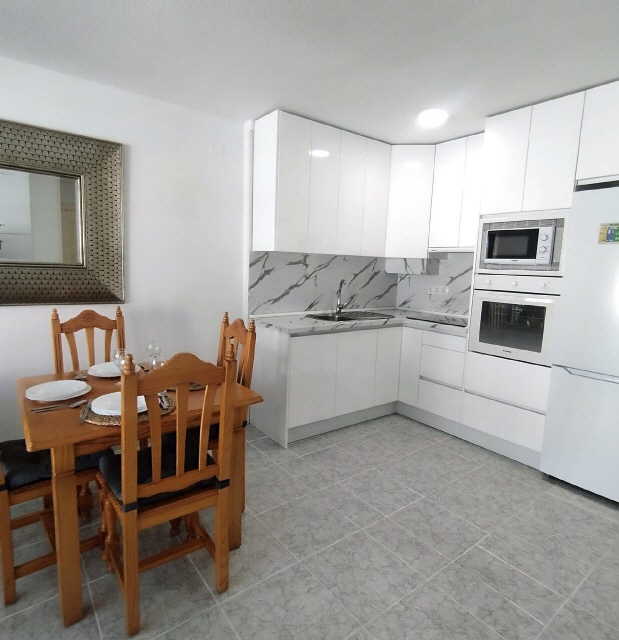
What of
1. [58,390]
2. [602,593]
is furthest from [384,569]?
[58,390]

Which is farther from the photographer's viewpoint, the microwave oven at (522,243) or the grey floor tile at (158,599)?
the microwave oven at (522,243)

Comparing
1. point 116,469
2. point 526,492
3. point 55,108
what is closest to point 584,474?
point 526,492

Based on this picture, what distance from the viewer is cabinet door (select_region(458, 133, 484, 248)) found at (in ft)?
10.5

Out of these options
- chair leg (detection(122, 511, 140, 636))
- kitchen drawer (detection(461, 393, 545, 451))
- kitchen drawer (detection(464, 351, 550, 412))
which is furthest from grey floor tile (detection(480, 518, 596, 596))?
chair leg (detection(122, 511, 140, 636))

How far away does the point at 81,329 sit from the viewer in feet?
7.98

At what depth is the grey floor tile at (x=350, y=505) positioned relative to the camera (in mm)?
2203

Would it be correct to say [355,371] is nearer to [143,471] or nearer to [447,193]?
[447,193]

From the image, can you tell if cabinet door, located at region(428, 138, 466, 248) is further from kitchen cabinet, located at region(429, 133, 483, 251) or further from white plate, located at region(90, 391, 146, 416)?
white plate, located at region(90, 391, 146, 416)

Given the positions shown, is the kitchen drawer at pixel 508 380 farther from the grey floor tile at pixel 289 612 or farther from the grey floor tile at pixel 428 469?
the grey floor tile at pixel 289 612

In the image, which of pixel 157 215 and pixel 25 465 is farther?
pixel 157 215

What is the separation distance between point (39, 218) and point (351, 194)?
225cm

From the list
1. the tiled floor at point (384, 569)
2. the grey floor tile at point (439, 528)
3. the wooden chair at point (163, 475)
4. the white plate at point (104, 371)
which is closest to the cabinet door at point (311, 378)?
the tiled floor at point (384, 569)

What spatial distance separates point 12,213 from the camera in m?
2.36

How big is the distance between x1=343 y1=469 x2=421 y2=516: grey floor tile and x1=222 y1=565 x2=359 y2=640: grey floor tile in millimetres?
700
